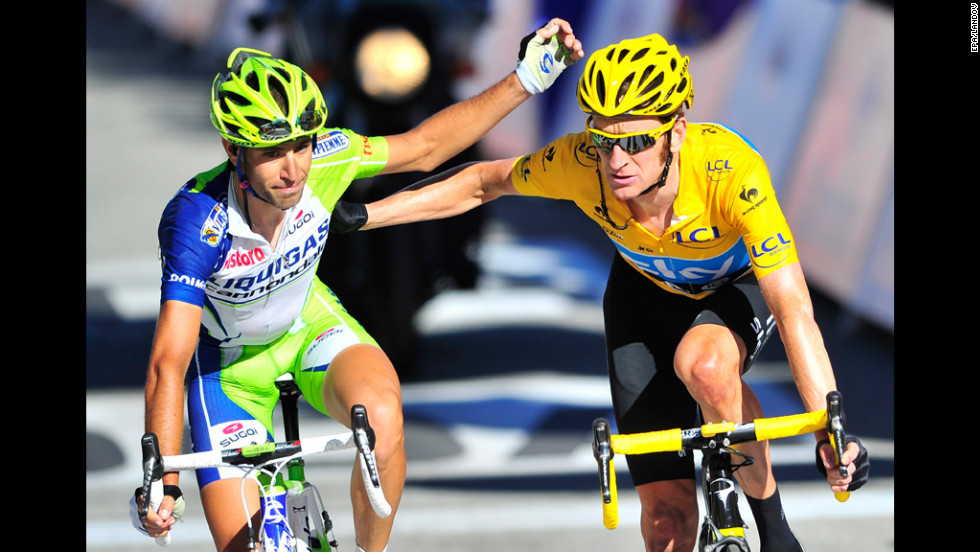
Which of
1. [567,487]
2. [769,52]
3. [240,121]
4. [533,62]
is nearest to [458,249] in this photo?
[567,487]

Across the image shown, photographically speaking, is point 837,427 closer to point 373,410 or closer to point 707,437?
point 707,437

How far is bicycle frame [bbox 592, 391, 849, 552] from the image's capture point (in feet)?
13.9

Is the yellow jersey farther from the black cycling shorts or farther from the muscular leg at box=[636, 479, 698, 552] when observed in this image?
the muscular leg at box=[636, 479, 698, 552]

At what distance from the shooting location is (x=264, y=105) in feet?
15.2

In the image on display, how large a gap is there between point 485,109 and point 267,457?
1680 millimetres

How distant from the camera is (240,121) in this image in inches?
183

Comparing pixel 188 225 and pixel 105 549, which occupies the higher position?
pixel 188 225

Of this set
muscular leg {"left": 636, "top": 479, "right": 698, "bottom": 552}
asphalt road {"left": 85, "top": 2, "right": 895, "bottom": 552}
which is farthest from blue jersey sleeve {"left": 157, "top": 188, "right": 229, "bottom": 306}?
asphalt road {"left": 85, "top": 2, "right": 895, "bottom": 552}

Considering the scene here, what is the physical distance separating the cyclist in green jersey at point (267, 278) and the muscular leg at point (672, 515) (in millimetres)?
1056

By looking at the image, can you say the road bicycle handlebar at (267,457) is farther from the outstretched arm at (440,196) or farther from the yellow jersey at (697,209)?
the yellow jersey at (697,209)

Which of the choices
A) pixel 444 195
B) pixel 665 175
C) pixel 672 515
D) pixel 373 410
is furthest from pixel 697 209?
pixel 373 410

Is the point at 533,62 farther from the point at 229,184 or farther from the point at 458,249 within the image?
the point at 458,249

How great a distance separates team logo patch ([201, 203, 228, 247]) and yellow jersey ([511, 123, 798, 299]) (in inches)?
45.9
